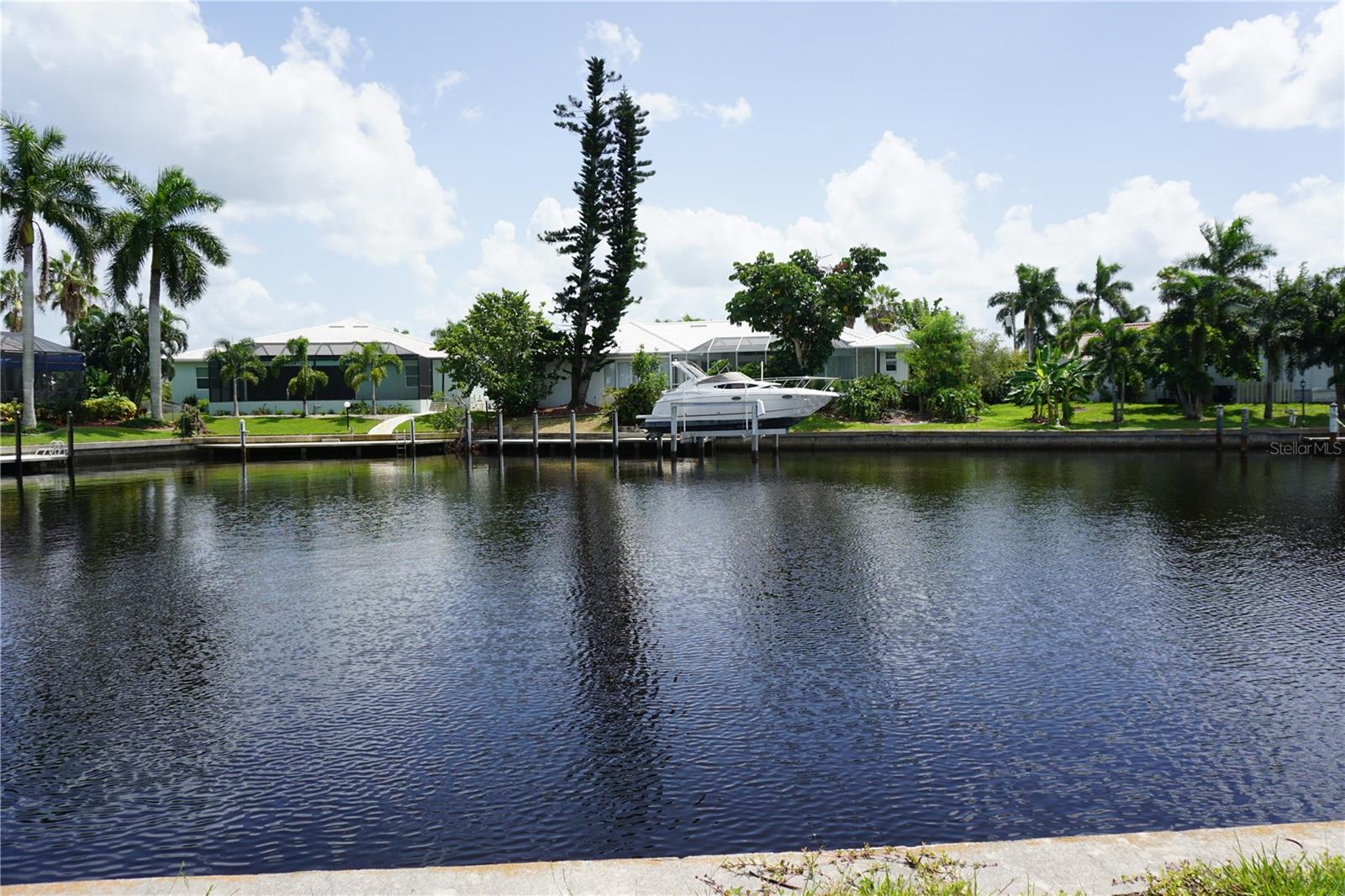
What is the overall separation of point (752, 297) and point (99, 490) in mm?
31962

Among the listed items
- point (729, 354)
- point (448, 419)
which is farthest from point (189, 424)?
point (729, 354)

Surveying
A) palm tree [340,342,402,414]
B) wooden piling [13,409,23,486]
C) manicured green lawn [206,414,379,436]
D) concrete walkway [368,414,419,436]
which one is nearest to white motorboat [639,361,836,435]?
concrete walkway [368,414,419,436]

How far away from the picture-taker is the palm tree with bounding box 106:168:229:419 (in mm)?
46344

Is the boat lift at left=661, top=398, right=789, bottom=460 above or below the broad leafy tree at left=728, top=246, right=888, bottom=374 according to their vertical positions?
below

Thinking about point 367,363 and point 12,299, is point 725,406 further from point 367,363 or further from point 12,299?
point 12,299

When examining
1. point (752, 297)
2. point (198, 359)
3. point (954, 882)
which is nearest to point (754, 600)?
point (954, 882)

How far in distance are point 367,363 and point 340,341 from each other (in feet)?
19.3

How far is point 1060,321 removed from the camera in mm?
70688

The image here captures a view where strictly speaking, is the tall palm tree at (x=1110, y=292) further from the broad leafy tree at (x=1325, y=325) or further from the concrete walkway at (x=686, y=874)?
the concrete walkway at (x=686, y=874)

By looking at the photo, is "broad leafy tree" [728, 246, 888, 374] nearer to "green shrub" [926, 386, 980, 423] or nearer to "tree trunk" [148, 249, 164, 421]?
"green shrub" [926, 386, 980, 423]

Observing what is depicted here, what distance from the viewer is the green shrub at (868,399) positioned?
158ft

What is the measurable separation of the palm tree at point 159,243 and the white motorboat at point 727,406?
24.8 m

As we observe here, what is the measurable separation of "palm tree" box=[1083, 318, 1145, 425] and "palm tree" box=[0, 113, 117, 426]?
48.1 metres

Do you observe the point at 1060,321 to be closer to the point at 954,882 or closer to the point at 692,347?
the point at 692,347
